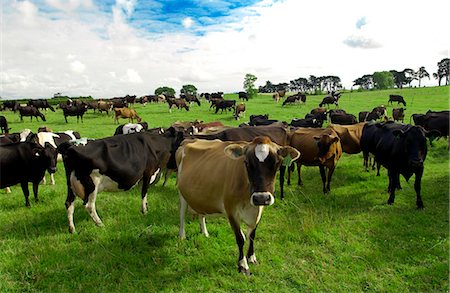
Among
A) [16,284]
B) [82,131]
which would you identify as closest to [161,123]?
[82,131]

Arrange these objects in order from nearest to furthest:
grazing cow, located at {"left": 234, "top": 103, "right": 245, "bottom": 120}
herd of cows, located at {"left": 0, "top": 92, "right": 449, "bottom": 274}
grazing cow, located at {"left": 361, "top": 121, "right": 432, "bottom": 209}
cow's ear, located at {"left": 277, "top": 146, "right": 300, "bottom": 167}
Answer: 1. cow's ear, located at {"left": 277, "top": 146, "right": 300, "bottom": 167}
2. herd of cows, located at {"left": 0, "top": 92, "right": 449, "bottom": 274}
3. grazing cow, located at {"left": 361, "top": 121, "right": 432, "bottom": 209}
4. grazing cow, located at {"left": 234, "top": 103, "right": 245, "bottom": 120}

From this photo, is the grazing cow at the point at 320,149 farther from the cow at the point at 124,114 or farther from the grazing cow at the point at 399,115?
the cow at the point at 124,114

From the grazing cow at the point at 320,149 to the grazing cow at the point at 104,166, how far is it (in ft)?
16.6

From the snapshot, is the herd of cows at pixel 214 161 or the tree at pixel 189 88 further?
the tree at pixel 189 88

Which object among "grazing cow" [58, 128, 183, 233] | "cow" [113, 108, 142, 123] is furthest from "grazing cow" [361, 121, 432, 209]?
"cow" [113, 108, 142, 123]

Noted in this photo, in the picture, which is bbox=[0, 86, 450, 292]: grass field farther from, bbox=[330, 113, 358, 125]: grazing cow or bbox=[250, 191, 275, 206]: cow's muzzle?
bbox=[330, 113, 358, 125]: grazing cow

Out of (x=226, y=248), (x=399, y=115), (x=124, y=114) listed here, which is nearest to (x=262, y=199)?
(x=226, y=248)

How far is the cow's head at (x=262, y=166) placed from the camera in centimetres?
439

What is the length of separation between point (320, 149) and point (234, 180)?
5.54 m

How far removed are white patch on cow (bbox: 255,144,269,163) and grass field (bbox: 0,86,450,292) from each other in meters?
2.15

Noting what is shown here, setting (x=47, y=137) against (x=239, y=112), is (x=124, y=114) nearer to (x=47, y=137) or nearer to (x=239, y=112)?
(x=239, y=112)

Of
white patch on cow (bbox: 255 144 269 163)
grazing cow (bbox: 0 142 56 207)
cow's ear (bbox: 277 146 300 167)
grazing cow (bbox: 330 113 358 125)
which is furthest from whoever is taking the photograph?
grazing cow (bbox: 330 113 358 125)

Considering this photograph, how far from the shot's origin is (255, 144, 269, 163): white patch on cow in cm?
452

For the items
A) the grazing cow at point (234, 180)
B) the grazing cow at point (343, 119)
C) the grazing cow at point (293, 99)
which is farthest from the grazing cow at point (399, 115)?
the grazing cow at point (234, 180)
